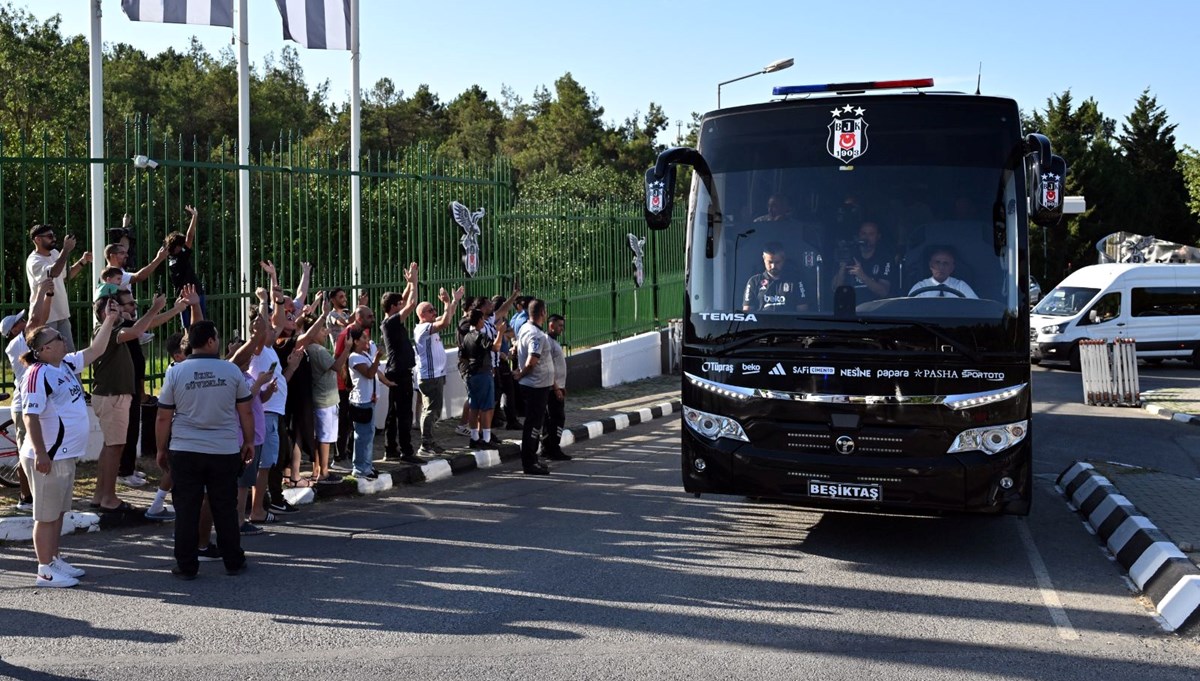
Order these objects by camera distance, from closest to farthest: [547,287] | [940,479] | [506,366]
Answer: [940,479], [506,366], [547,287]

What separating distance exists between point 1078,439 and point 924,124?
350 inches

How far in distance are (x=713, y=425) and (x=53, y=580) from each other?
4.32 m

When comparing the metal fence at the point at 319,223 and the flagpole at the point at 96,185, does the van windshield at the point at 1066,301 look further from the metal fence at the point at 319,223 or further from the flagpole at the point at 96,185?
the flagpole at the point at 96,185

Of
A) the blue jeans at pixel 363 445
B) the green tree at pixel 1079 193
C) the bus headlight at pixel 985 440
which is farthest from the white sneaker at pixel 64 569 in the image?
the green tree at pixel 1079 193

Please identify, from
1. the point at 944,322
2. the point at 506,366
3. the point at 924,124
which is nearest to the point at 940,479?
the point at 944,322

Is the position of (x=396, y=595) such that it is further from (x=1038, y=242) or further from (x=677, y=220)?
(x=1038, y=242)

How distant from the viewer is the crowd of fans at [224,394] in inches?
292

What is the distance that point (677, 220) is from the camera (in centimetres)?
2789

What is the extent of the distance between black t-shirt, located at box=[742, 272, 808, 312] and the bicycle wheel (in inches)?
242

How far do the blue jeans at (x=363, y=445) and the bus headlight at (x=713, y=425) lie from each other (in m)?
3.48

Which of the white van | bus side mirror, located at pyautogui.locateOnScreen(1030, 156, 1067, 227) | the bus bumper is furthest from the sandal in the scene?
the white van

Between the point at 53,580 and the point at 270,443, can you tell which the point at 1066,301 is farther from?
the point at 53,580

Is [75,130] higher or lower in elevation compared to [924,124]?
higher

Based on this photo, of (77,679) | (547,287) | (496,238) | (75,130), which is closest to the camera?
(77,679)
